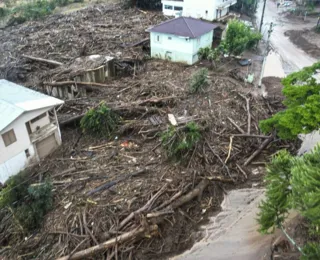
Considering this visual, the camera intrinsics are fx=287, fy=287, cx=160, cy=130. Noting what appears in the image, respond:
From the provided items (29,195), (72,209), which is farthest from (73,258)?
(29,195)

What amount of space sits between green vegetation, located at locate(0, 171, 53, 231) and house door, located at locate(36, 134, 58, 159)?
269 centimetres

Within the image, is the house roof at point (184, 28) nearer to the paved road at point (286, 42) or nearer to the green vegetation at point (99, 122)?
the paved road at point (286, 42)

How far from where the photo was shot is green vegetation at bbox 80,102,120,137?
58.9 ft

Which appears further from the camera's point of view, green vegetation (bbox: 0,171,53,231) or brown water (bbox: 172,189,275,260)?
brown water (bbox: 172,189,275,260)

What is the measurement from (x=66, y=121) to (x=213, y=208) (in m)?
11.0

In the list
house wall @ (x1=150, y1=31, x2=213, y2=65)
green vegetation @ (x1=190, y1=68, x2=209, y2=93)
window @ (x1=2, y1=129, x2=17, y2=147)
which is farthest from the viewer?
house wall @ (x1=150, y1=31, x2=213, y2=65)

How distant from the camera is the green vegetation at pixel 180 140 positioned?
1616 centimetres

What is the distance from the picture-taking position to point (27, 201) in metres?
13.7

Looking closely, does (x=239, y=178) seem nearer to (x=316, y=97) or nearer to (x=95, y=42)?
(x=316, y=97)

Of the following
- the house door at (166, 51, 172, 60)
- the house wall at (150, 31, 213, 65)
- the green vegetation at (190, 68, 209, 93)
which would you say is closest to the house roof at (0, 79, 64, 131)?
the green vegetation at (190, 68, 209, 93)

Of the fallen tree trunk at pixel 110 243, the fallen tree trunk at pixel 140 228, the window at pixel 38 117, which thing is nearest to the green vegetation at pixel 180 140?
the fallen tree trunk at pixel 140 228

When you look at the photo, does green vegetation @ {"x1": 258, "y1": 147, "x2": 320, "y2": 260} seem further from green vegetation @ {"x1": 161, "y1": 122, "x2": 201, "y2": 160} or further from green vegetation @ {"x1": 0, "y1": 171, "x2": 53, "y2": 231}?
green vegetation @ {"x1": 0, "y1": 171, "x2": 53, "y2": 231}

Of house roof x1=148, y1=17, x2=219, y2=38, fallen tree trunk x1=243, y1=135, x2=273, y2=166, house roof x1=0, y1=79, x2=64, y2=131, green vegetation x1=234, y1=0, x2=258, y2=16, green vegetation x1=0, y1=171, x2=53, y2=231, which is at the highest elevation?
house roof x1=148, y1=17, x2=219, y2=38

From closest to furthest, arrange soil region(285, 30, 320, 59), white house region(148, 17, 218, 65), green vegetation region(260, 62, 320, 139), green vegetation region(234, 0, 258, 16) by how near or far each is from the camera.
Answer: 1. green vegetation region(260, 62, 320, 139)
2. white house region(148, 17, 218, 65)
3. soil region(285, 30, 320, 59)
4. green vegetation region(234, 0, 258, 16)
